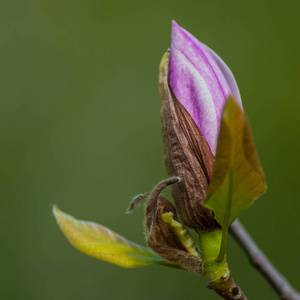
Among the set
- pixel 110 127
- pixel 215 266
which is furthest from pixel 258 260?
pixel 110 127

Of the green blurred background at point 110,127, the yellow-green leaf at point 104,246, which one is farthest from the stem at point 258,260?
the green blurred background at point 110,127

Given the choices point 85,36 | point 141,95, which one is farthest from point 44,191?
point 85,36

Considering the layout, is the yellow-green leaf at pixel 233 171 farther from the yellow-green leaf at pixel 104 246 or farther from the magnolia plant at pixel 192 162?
the yellow-green leaf at pixel 104 246

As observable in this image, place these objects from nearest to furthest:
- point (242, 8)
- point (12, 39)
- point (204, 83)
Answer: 1. point (204, 83)
2. point (242, 8)
3. point (12, 39)

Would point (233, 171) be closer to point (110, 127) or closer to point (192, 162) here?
point (192, 162)

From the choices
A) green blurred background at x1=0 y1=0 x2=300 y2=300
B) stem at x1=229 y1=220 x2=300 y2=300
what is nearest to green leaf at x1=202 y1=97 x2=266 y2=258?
stem at x1=229 y1=220 x2=300 y2=300

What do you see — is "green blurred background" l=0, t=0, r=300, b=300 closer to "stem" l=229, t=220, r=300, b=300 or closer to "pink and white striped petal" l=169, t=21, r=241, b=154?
"stem" l=229, t=220, r=300, b=300

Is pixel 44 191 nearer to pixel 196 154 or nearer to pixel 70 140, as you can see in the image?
pixel 70 140
